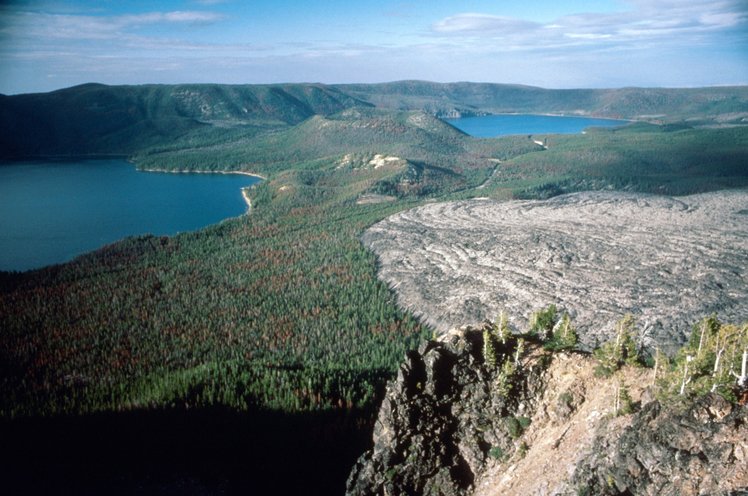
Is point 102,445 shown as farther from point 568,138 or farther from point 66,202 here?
point 568,138

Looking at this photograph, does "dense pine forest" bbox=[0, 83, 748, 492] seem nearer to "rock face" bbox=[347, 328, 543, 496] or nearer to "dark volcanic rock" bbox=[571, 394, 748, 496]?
"rock face" bbox=[347, 328, 543, 496]

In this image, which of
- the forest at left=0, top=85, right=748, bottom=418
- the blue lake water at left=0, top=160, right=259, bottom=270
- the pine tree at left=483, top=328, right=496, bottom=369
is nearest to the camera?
the pine tree at left=483, top=328, right=496, bottom=369

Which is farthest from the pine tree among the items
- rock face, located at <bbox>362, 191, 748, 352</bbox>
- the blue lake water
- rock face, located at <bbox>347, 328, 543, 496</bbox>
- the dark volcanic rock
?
the blue lake water

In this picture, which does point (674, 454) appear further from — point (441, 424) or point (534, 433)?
point (441, 424)

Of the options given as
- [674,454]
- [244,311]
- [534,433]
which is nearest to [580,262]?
[244,311]

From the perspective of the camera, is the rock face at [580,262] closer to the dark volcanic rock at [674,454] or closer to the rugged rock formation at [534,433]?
the rugged rock formation at [534,433]

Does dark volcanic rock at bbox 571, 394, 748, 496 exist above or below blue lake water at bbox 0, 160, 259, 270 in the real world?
above
